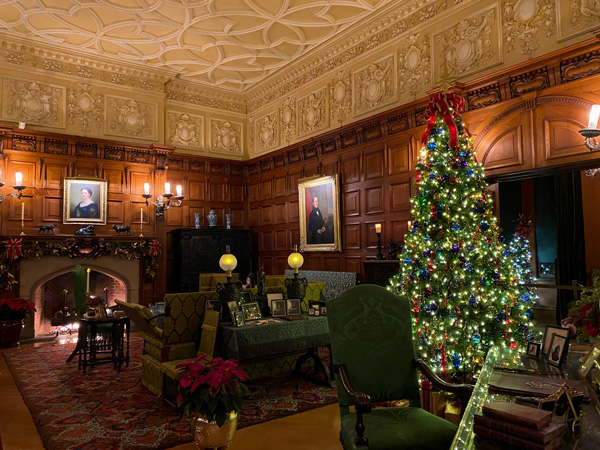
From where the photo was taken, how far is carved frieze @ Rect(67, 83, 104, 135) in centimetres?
890

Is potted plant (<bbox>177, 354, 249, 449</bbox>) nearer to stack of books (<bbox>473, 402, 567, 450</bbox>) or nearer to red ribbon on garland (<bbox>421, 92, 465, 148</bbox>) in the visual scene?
stack of books (<bbox>473, 402, 567, 450</bbox>)

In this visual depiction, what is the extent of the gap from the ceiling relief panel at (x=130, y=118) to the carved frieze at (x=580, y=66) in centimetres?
790

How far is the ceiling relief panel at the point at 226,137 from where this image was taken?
35.0 ft

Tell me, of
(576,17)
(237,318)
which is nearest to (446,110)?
(576,17)

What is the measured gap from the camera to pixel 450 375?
A: 416cm

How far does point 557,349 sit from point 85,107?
946cm

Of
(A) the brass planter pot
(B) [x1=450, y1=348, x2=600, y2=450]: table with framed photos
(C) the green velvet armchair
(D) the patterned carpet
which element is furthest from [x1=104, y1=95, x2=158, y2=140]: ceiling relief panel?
→ (B) [x1=450, y1=348, x2=600, y2=450]: table with framed photos

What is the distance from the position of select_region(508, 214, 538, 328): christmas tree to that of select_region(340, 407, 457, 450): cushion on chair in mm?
2781

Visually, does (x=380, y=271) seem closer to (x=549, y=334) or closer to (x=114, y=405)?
(x=114, y=405)

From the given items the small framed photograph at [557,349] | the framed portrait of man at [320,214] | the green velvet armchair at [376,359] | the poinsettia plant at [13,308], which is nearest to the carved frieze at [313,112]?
the framed portrait of man at [320,214]

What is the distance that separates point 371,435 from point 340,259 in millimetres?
6031

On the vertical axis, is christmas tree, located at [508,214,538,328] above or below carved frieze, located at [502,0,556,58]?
below

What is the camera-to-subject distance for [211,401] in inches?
116

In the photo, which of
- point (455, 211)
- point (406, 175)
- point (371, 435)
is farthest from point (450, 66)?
point (371, 435)
